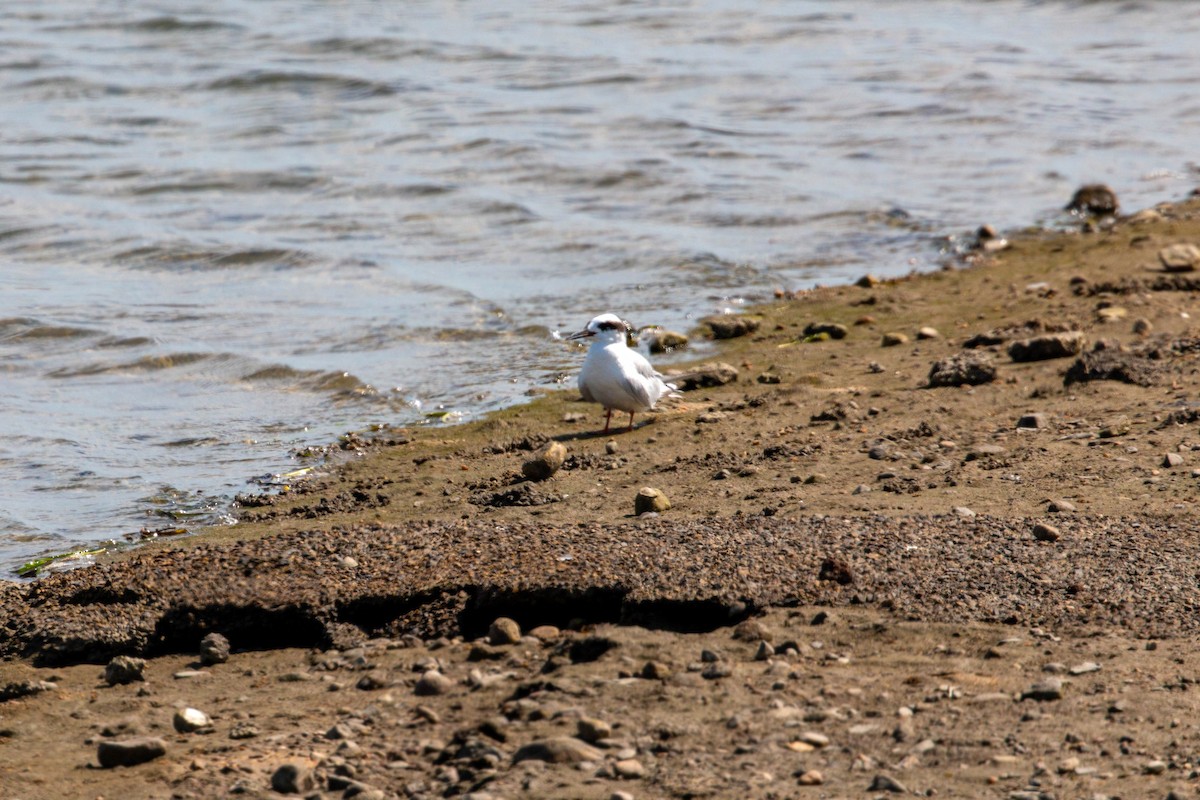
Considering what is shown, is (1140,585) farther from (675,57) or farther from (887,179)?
(675,57)

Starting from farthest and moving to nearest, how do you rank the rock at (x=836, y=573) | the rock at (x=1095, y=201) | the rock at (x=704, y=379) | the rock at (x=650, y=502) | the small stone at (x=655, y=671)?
the rock at (x=1095, y=201) < the rock at (x=704, y=379) < the rock at (x=650, y=502) < the rock at (x=836, y=573) < the small stone at (x=655, y=671)

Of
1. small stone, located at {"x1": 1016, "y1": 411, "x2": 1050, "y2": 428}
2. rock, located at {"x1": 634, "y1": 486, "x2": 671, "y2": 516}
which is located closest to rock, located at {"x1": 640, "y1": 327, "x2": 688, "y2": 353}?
small stone, located at {"x1": 1016, "y1": 411, "x2": 1050, "y2": 428}

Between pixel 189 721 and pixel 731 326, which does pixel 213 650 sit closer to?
pixel 189 721

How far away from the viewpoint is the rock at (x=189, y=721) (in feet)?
14.5

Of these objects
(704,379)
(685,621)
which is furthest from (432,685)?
(704,379)

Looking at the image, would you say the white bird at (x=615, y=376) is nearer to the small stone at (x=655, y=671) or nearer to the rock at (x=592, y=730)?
the small stone at (x=655, y=671)

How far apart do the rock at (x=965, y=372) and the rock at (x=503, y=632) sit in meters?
3.76

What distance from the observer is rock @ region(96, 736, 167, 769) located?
13.9ft

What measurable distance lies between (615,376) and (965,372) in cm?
192

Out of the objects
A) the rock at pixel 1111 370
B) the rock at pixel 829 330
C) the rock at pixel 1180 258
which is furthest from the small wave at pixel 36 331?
the rock at pixel 1180 258

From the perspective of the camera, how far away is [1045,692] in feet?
13.7

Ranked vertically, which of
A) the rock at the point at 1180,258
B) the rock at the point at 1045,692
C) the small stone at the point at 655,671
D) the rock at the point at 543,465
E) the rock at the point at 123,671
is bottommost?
the rock at the point at 123,671

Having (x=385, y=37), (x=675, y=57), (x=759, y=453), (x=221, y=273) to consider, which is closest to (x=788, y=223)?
(x=221, y=273)

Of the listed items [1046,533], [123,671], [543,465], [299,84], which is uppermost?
[299,84]
